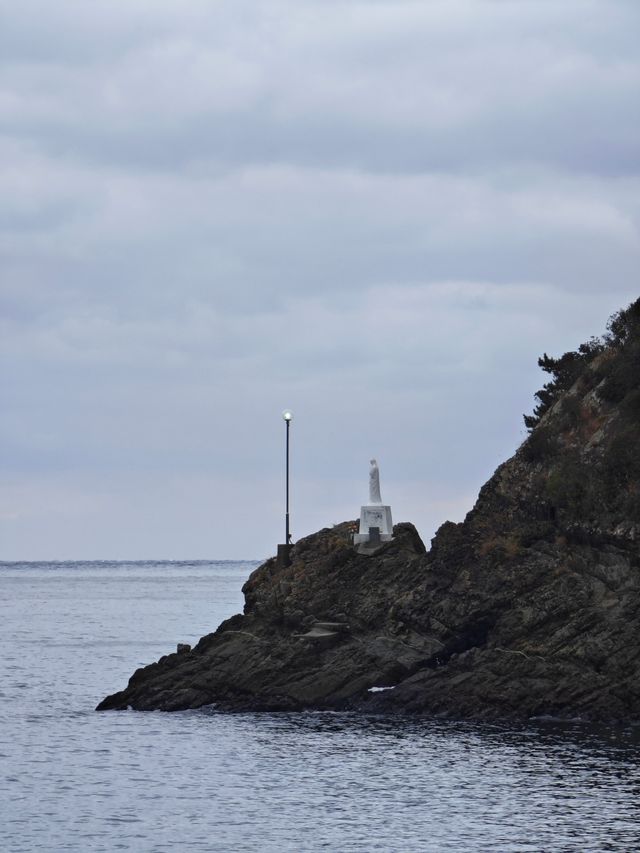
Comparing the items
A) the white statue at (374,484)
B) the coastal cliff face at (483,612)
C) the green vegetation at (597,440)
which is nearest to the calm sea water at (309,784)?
the coastal cliff face at (483,612)

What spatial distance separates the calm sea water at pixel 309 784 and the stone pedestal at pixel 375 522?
1244 centimetres

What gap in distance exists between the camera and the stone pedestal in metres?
61.2

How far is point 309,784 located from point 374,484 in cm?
2665

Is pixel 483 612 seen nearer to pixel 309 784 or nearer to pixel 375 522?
pixel 375 522

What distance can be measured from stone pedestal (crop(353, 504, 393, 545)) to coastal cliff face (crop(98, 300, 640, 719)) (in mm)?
642

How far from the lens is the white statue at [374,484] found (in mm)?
63472

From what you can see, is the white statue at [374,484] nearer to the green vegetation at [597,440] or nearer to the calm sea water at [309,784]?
the green vegetation at [597,440]

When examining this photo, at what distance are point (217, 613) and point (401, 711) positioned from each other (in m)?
97.8

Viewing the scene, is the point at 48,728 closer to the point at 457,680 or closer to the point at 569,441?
the point at 457,680

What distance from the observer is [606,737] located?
1718 inches

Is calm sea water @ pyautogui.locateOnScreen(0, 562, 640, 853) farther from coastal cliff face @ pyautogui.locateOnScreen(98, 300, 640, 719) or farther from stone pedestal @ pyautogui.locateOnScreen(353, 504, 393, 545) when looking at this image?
stone pedestal @ pyautogui.locateOnScreen(353, 504, 393, 545)

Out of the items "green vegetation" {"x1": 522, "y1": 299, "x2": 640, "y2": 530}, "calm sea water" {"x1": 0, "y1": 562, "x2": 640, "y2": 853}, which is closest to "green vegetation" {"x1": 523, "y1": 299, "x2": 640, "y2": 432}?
"green vegetation" {"x1": 522, "y1": 299, "x2": 640, "y2": 530}

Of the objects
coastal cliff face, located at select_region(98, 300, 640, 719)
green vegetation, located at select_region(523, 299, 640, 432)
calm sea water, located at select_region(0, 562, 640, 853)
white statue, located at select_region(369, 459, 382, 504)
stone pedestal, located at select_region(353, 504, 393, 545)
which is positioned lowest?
calm sea water, located at select_region(0, 562, 640, 853)

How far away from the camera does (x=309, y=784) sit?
39.2 meters
